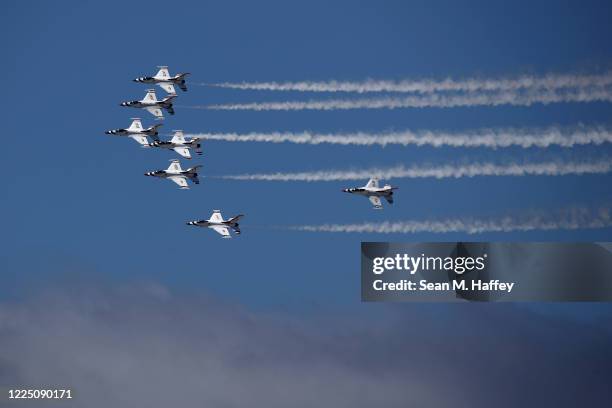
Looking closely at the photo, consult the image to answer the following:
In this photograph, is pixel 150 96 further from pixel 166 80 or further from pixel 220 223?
pixel 220 223

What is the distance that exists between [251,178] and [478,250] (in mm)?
13535

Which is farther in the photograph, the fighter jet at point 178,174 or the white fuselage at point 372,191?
the fighter jet at point 178,174

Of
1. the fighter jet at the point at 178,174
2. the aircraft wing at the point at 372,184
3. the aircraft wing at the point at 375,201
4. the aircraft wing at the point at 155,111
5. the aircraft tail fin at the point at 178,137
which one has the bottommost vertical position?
the aircraft wing at the point at 375,201

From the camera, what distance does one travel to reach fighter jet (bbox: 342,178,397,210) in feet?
278

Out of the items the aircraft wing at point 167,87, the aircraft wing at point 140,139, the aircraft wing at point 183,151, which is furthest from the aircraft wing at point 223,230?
the aircraft wing at point 167,87

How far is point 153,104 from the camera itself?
308 ft

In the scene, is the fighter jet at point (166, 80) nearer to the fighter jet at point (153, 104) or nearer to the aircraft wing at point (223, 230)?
the fighter jet at point (153, 104)

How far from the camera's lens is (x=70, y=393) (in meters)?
92.6

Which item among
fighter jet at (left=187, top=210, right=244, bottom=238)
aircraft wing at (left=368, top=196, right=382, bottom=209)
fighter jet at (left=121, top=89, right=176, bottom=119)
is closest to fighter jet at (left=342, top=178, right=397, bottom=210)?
aircraft wing at (left=368, top=196, right=382, bottom=209)

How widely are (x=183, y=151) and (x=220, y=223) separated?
215 inches

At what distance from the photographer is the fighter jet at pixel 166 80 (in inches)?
3607

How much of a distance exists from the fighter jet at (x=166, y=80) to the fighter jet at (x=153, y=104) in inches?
27.4

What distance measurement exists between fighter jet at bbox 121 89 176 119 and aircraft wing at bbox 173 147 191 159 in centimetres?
231

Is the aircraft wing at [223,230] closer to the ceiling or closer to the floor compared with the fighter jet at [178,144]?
closer to the floor
